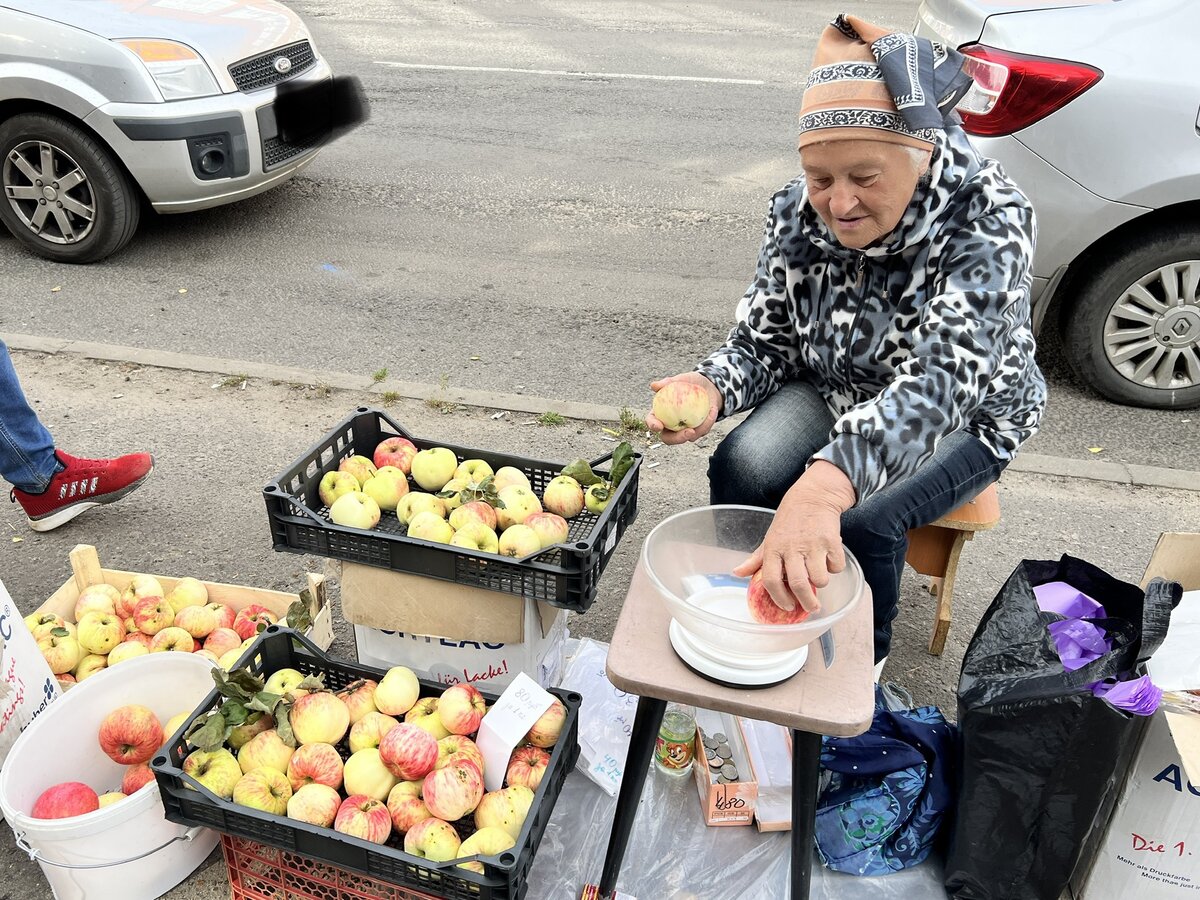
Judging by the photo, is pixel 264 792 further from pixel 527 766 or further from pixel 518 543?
pixel 518 543

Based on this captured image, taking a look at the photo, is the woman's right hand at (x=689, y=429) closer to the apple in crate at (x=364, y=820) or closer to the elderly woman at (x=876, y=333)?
the elderly woman at (x=876, y=333)

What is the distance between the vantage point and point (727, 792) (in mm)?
2240

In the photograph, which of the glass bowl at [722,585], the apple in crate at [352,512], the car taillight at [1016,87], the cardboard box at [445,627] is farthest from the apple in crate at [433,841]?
the car taillight at [1016,87]

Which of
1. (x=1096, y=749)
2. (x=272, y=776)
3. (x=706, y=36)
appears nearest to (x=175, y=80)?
(x=272, y=776)

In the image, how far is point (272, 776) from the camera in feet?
6.40

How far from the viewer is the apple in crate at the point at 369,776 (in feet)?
6.50

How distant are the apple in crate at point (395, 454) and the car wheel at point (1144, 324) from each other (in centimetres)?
303

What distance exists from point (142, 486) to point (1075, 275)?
3960 millimetres

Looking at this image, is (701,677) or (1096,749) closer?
(701,677)

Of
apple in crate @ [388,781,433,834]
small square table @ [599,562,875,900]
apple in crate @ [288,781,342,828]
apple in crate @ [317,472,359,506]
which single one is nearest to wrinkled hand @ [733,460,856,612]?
small square table @ [599,562,875,900]

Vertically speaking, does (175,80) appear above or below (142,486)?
above

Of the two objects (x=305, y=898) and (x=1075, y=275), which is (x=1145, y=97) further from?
(x=305, y=898)

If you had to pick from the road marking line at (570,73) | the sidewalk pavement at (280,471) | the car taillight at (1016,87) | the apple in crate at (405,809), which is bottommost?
the sidewalk pavement at (280,471)

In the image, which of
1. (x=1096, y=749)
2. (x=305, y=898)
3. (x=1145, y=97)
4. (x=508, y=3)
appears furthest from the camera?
(x=508, y=3)
